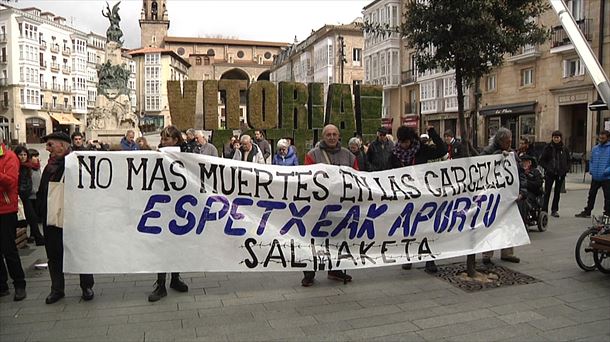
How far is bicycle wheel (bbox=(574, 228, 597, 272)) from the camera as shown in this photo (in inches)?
242

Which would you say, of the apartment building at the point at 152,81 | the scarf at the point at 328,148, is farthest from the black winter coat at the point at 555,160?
the apartment building at the point at 152,81

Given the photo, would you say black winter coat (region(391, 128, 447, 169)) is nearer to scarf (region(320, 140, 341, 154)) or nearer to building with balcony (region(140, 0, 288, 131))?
scarf (region(320, 140, 341, 154))

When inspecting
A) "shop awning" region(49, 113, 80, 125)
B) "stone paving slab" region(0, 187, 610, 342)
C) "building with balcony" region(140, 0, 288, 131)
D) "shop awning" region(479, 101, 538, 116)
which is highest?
"building with balcony" region(140, 0, 288, 131)

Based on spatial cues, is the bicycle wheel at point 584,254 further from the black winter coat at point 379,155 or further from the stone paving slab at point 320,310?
the black winter coat at point 379,155

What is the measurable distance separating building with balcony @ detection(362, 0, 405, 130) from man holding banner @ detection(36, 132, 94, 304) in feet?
134

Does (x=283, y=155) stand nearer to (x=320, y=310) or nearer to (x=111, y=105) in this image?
(x=320, y=310)

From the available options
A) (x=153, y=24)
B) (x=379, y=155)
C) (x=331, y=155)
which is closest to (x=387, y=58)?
(x=379, y=155)

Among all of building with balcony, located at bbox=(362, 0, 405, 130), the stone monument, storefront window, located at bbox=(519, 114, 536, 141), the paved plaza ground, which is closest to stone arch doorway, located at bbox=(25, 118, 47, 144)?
the stone monument

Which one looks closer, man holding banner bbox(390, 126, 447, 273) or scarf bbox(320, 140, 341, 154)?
scarf bbox(320, 140, 341, 154)

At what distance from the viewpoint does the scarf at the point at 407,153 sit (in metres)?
6.55

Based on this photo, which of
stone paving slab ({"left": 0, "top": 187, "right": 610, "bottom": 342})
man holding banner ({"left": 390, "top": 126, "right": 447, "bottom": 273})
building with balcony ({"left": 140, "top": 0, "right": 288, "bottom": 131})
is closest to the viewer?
stone paving slab ({"left": 0, "top": 187, "right": 610, "bottom": 342})

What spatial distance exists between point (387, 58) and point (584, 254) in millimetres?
41265

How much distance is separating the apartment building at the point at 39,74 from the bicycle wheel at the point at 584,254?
63410mm

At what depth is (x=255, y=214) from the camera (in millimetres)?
5461
